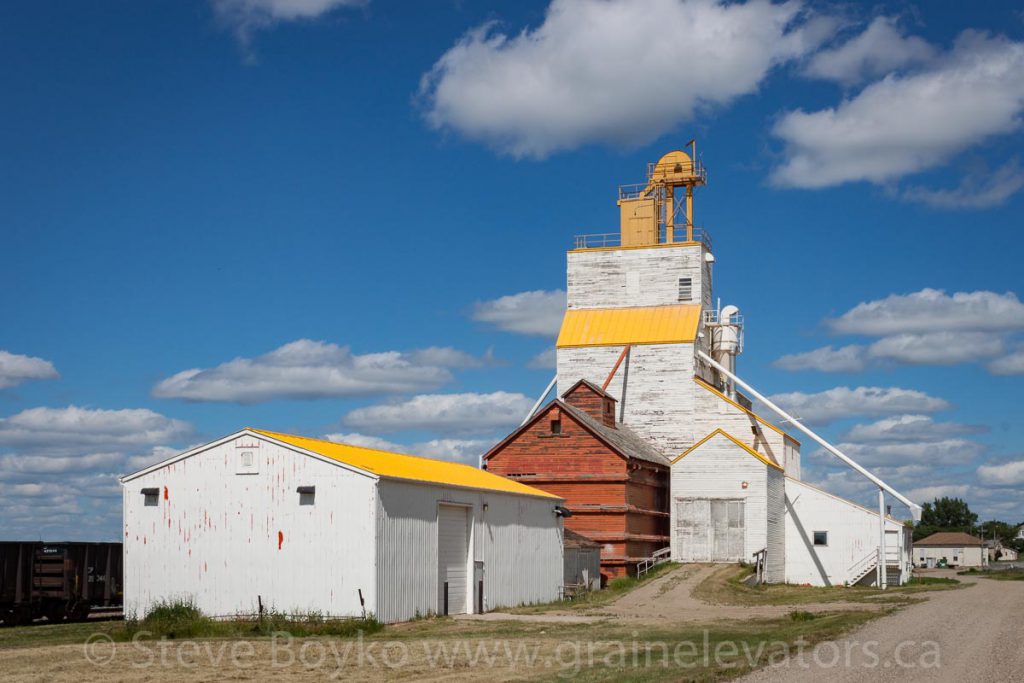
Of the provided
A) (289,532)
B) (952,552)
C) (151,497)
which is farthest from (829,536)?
(952,552)

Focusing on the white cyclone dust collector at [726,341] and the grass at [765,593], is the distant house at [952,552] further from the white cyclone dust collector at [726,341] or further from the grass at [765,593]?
the grass at [765,593]

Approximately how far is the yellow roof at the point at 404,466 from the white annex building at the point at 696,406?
13.5 metres

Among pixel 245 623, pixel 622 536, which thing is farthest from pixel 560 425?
pixel 245 623

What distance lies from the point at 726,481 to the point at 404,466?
2114cm

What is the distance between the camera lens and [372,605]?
98.0ft

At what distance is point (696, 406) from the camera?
201 ft

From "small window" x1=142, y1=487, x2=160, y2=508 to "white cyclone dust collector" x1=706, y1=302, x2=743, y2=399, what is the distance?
133 ft

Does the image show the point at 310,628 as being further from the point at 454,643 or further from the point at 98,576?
the point at 98,576

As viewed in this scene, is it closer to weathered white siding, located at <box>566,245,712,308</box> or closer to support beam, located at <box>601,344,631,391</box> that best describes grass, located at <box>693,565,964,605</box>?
support beam, located at <box>601,344,631,391</box>

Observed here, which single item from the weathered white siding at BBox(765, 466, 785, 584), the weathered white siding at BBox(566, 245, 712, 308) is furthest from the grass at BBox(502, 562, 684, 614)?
the weathered white siding at BBox(566, 245, 712, 308)

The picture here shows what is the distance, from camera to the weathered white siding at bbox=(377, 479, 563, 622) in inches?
1220

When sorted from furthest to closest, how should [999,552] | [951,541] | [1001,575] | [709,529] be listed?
[999,552] → [951,541] → [1001,575] → [709,529]

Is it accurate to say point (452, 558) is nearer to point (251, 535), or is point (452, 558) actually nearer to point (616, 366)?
→ point (251, 535)

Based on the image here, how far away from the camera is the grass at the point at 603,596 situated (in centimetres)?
3800
